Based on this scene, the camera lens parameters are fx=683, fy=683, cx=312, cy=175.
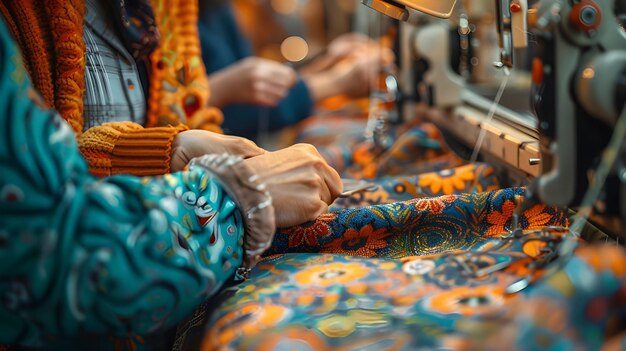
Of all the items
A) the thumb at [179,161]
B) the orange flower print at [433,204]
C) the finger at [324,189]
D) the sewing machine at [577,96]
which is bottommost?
the orange flower print at [433,204]

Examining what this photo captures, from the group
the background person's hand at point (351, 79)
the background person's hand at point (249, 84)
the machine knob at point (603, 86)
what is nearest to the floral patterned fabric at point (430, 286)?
the machine knob at point (603, 86)

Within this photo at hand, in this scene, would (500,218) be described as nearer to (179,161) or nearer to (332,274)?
(332,274)

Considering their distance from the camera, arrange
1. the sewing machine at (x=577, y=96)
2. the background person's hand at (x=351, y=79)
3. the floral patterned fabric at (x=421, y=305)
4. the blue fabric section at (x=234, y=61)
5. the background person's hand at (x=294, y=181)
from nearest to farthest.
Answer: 1. the floral patterned fabric at (x=421, y=305)
2. the sewing machine at (x=577, y=96)
3. the background person's hand at (x=294, y=181)
4. the blue fabric section at (x=234, y=61)
5. the background person's hand at (x=351, y=79)

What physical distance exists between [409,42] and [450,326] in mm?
948

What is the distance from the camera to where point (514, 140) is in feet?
2.69

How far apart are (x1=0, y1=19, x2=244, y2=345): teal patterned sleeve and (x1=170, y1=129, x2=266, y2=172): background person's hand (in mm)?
129

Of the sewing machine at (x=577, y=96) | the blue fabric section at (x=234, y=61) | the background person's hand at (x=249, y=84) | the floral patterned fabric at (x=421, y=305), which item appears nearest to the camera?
the floral patterned fabric at (x=421, y=305)

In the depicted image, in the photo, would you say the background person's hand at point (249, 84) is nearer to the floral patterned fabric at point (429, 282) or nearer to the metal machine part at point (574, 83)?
the floral patterned fabric at point (429, 282)

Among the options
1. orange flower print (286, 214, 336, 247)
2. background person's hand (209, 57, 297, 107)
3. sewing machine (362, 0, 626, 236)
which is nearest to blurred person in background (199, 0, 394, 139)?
background person's hand (209, 57, 297, 107)

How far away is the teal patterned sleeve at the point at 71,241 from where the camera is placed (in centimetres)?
47

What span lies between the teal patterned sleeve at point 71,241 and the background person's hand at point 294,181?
0.12 metres

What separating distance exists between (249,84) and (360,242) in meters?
0.73

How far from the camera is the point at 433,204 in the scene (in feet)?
2.26

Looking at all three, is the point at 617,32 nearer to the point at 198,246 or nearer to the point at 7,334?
the point at 198,246
